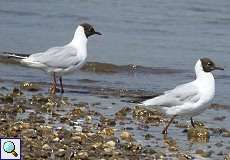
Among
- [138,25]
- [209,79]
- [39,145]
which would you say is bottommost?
[39,145]

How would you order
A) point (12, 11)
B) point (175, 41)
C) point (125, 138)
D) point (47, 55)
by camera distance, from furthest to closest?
1. point (12, 11)
2. point (175, 41)
3. point (47, 55)
4. point (125, 138)

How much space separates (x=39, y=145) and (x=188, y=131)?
7.91 ft

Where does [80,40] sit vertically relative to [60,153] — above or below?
above

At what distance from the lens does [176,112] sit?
1065 cm

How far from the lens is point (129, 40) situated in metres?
18.7

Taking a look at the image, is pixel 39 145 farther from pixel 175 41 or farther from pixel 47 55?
pixel 175 41

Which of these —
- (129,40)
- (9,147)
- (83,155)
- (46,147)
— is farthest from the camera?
(129,40)

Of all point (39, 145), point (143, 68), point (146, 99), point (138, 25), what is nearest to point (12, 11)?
point (138, 25)

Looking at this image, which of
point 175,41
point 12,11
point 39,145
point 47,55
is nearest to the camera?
point 39,145

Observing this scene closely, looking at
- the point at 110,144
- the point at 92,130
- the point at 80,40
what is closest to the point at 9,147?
the point at 110,144

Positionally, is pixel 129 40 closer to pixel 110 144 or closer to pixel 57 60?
pixel 57 60

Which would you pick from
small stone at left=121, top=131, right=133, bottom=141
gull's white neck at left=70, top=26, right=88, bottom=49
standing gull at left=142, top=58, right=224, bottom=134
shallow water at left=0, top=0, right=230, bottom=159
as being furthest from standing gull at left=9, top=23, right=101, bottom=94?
small stone at left=121, top=131, right=133, bottom=141

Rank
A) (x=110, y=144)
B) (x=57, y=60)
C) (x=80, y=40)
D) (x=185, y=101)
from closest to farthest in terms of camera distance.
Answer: (x=110, y=144)
(x=185, y=101)
(x=57, y=60)
(x=80, y=40)

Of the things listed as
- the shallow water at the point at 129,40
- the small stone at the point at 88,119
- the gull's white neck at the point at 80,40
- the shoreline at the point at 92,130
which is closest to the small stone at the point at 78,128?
the shoreline at the point at 92,130
